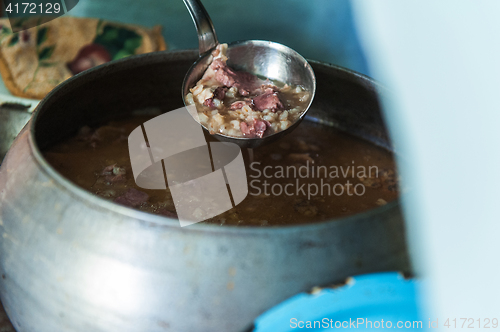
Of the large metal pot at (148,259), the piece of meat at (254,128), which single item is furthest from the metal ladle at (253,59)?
the large metal pot at (148,259)

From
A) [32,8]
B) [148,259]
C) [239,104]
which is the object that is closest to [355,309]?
[148,259]

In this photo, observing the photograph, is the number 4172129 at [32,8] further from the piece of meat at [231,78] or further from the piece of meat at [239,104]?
the piece of meat at [239,104]

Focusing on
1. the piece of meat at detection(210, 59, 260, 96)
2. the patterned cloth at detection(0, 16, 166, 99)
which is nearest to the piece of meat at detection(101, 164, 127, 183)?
the piece of meat at detection(210, 59, 260, 96)

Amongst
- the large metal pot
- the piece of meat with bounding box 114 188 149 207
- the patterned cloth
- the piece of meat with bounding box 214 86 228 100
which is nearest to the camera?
the large metal pot

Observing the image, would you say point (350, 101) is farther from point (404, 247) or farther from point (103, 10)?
point (103, 10)

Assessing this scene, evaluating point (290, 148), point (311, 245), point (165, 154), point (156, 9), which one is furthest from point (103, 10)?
point (311, 245)

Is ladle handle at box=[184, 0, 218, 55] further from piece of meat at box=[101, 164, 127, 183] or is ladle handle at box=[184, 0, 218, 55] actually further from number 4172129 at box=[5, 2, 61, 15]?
number 4172129 at box=[5, 2, 61, 15]
